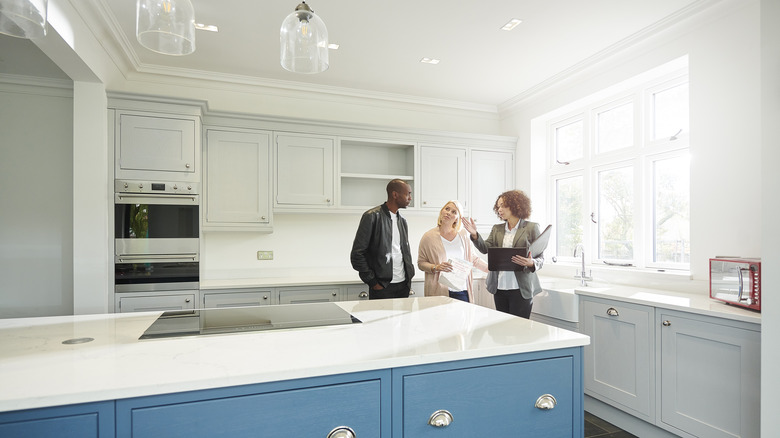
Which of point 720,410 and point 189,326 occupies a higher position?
point 189,326

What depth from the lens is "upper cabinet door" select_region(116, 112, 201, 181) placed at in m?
3.17

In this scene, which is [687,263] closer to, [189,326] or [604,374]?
[604,374]

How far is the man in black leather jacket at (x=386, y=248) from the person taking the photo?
9.88 ft

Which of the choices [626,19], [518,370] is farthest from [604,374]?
[626,19]

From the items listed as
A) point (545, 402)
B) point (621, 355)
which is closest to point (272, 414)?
point (545, 402)

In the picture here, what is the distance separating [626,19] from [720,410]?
2418 mm

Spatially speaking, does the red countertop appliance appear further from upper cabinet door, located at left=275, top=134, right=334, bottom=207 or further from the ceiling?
upper cabinet door, located at left=275, top=134, right=334, bottom=207

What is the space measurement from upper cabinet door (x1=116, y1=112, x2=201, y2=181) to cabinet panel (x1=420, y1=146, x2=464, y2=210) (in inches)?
80.8

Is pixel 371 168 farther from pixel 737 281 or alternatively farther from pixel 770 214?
pixel 770 214

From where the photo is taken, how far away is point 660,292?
298cm

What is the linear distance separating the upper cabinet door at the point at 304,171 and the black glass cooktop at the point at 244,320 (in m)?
2.06

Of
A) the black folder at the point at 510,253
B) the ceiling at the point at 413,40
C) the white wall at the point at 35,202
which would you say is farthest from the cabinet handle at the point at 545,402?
the white wall at the point at 35,202

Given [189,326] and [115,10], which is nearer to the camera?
[189,326]

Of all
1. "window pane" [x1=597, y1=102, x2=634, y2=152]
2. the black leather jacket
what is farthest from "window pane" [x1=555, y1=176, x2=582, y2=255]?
the black leather jacket
